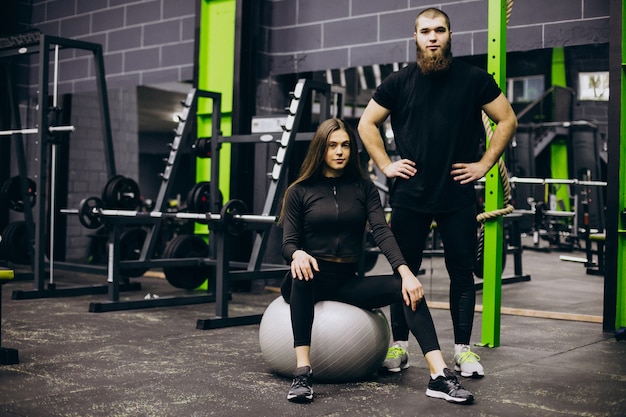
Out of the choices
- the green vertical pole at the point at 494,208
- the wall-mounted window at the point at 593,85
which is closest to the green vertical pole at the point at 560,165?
the wall-mounted window at the point at 593,85

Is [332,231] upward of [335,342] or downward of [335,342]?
upward

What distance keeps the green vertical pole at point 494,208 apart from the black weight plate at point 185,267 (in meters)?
2.36

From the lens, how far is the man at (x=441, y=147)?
2705 millimetres

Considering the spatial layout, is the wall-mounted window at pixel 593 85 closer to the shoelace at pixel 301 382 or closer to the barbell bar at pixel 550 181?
the barbell bar at pixel 550 181

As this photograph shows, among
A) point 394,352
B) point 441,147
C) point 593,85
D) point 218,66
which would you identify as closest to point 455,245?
point 441,147

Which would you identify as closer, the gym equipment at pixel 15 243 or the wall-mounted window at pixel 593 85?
the wall-mounted window at pixel 593 85

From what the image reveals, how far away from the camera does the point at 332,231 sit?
8.74 feet

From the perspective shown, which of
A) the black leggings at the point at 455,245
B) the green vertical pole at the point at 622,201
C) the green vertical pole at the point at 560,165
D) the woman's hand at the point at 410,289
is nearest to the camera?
the woman's hand at the point at 410,289

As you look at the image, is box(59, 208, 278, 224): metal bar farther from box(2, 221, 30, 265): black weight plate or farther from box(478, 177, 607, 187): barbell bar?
box(2, 221, 30, 265): black weight plate

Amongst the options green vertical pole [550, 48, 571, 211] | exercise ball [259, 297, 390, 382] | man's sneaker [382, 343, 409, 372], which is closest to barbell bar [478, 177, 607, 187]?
green vertical pole [550, 48, 571, 211]

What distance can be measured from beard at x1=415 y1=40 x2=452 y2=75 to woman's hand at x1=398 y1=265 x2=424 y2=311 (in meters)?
0.73

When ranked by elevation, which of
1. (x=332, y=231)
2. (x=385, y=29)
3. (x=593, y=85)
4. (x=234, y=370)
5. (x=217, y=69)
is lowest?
(x=234, y=370)

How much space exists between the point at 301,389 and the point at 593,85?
2.94 metres

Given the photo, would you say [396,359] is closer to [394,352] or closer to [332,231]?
[394,352]
